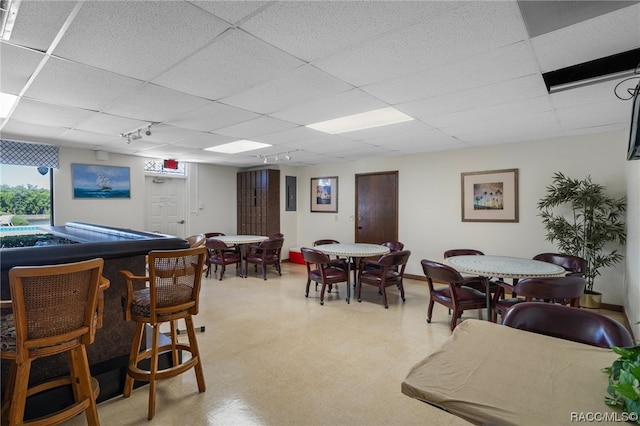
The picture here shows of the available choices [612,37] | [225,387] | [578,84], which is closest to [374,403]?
[225,387]

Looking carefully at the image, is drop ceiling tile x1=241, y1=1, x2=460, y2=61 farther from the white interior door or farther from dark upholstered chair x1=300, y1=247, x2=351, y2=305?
the white interior door

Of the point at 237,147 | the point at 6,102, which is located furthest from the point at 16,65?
the point at 237,147

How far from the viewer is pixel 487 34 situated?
6.18 ft

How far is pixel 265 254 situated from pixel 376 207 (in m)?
2.54

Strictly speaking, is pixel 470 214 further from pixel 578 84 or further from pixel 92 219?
pixel 92 219

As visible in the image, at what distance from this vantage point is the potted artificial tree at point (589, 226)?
13.4 feet

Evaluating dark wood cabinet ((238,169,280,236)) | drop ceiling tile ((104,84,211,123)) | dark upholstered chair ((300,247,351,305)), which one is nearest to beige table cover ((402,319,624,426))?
drop ceiling tile ((104,84,211,123))

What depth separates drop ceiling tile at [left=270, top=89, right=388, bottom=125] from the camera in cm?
295

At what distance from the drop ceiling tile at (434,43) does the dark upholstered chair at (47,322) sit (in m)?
2.01

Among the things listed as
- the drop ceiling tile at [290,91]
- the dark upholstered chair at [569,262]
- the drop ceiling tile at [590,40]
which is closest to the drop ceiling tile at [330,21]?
the drop ceiling tile at [290,91]

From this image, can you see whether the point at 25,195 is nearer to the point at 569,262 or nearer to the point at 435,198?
the point at 435,198

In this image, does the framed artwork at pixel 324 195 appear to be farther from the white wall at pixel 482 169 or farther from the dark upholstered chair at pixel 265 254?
the dark upholstered chair at pixel 265 254

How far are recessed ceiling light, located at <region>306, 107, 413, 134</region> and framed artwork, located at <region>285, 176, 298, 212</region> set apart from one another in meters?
3.81

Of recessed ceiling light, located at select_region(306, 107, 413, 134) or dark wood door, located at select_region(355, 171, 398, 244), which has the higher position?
recessed ceiling light, located at select_region(306, 107, 413, 134)
